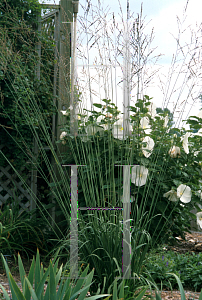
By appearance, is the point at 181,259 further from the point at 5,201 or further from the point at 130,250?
the point at 5,201

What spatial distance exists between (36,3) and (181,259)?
8.87 ft

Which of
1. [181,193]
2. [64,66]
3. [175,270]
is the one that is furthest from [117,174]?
[64,66]

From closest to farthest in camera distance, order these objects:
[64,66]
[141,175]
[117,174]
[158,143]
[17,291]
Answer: [17,291] < [64,66] < [141,175] < [158,143] < [117,174]

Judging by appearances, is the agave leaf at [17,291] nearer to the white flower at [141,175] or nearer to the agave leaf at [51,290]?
the agave leaf at [51,290]

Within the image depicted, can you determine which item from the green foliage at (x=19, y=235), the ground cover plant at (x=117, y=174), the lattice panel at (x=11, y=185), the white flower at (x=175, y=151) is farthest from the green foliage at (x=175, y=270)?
the lattice panel at (x=11, y=185)

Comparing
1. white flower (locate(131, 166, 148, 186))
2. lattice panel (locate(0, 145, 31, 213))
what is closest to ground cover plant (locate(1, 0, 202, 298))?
white flower (locate(131, 166, 148, 186))

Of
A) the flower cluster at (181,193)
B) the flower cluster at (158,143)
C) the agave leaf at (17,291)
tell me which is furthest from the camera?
the flower cluster at (181,193)

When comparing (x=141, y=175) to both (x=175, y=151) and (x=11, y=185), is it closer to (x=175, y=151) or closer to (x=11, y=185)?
(x=175, y=151)

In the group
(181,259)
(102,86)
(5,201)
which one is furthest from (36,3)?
(181,259)

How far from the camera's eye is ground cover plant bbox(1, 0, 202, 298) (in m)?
1.44

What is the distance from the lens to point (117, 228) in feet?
4.65

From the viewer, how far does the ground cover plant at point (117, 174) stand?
144 cm

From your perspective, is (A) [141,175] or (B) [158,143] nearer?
(A) [141,175]

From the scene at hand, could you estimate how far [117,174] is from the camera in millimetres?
2404
